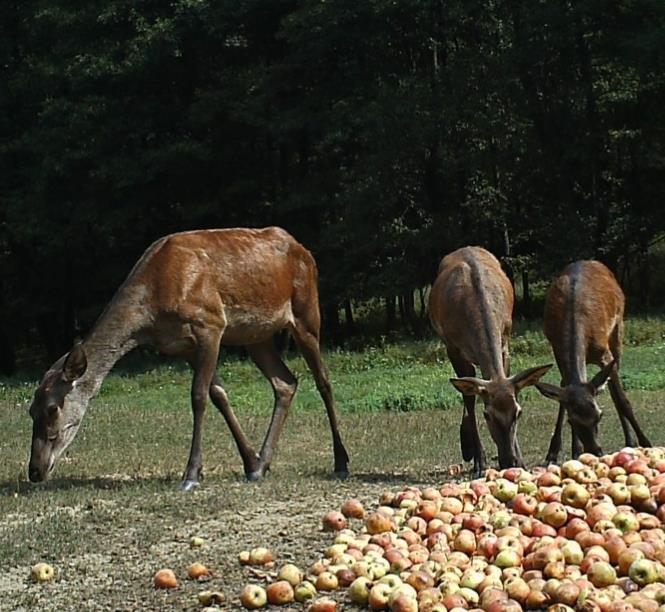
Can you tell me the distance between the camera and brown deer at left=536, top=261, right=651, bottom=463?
33.5 feet

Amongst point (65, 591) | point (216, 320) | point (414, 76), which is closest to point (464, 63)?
point (414, 76)

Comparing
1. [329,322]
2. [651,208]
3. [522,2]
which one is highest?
[522,2]

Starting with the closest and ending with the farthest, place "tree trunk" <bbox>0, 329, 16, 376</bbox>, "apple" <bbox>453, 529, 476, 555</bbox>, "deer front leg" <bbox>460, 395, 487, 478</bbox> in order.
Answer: "apple" <bbox>453, 529, 476, 555</bbox>
"deer front leg" <bbox>460, 395, 487, 478</bbox>
"tree trunk" <bbox>0, 329, 16, 376</bbox>

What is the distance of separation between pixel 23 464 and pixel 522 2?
22.1m

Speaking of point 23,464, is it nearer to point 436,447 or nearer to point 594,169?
point 436,447

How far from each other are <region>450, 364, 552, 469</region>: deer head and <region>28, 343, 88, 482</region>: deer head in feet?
10.3

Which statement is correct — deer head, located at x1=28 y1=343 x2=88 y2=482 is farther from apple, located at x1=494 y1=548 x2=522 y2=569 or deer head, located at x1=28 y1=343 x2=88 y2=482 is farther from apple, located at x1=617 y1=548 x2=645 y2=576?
apple, located at x1=617 y1=548 x2=645 y2=576

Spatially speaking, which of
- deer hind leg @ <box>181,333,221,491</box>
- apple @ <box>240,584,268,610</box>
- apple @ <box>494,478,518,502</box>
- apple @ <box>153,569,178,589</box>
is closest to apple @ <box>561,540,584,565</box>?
apple @ <box>494,478,518,502</box>

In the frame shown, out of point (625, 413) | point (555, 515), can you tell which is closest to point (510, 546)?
point (555, 515)

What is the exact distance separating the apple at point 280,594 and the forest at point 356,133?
2323 cm

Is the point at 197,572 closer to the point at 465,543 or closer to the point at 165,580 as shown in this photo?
Result: the point at 165,580

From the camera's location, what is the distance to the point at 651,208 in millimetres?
32125

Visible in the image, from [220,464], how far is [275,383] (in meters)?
1.26

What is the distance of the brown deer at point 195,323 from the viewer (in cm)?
1023
